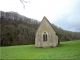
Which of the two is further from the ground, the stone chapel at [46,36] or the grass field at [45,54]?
the stone chapel at [46,36]

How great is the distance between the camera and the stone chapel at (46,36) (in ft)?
120

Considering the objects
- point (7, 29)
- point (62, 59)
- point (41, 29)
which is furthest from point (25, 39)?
point (62, 59)

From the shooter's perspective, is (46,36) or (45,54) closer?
(45,54)

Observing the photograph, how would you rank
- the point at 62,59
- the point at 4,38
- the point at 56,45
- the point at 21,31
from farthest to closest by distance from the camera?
the point at 21,31 < the point at 4,38 < the point at 56,45 < the point at 62,59

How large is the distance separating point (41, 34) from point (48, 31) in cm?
171

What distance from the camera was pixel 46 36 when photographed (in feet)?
122

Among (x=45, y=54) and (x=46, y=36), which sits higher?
(x=46, y=36)

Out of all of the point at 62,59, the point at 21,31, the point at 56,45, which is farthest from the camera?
the point at 21,31

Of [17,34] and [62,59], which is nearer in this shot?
[62,59]

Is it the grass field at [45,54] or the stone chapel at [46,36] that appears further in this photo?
the stone chapel at [46,36]

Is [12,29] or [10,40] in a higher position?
[12,29]

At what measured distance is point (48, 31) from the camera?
122ft

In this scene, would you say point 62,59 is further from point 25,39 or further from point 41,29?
point 25,39

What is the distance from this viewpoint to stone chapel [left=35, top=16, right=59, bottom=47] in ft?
120
